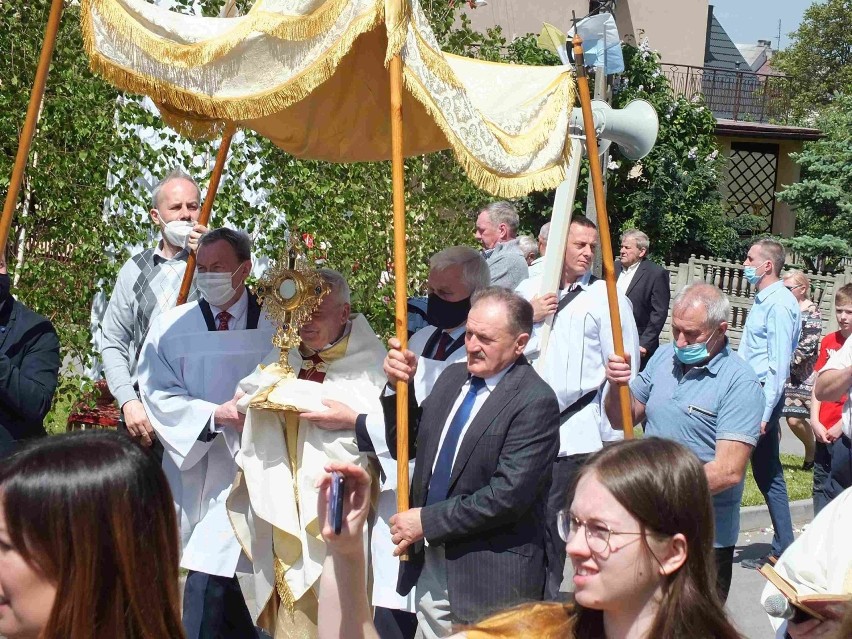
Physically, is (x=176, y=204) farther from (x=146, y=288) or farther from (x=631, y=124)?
(x=631, y=124)

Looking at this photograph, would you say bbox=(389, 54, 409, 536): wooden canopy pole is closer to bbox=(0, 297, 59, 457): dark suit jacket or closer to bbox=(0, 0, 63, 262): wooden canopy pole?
bbox=(0, 0, 63, 262): wooden canopy pole

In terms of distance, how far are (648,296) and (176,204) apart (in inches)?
220

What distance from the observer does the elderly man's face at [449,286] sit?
5234 millimetres

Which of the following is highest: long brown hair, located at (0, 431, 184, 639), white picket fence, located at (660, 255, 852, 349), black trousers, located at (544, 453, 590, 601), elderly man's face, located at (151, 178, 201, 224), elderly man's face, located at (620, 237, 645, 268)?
elderly man's face, located at (151, 178, 201, 224)

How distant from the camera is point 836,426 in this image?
630 centimetres

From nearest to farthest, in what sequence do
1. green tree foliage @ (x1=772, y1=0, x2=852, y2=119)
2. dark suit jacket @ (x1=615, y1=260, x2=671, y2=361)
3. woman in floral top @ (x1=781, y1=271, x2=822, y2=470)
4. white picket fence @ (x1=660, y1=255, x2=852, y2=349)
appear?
woman in floral top @ (x1=781, y1=271, x2=822, y2=470), dark suit jacket @ (x1=615, y1=260, x2=671, y2=361), white picket fence @ (x1=660, y1=255, x2=852, y2=349), green tree foliage @ (x1=772, y1=0, x2=852, y2=119)

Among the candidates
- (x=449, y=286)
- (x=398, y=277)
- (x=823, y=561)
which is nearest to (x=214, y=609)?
(x=449, y=286)

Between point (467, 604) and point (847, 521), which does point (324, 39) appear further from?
point (847, 521)

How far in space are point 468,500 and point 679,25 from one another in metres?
26.3

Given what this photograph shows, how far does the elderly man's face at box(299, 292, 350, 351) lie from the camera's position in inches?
189

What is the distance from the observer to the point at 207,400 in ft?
17.0

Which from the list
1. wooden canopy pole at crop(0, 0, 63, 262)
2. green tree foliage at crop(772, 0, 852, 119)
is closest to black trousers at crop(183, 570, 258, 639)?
wooden canopy pole at crop(0, 0, 63, 262)

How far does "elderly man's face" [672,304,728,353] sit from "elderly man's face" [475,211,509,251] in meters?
2.47

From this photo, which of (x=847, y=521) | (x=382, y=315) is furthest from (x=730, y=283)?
(x=847, y=521)
